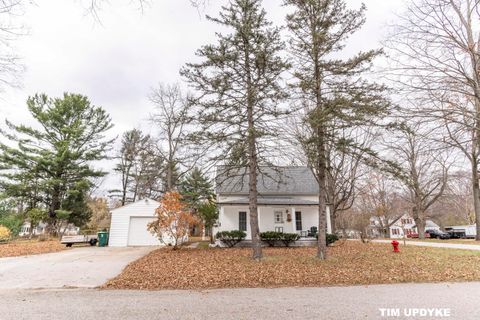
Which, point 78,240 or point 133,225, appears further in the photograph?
point 133,225

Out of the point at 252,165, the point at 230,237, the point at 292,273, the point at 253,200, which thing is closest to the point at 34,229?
the point at 230,237

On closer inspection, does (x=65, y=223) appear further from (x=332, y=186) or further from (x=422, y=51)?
(x=422, y=51)

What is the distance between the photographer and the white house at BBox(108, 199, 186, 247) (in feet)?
60.9

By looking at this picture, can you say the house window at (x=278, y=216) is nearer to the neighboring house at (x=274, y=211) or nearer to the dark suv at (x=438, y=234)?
the neighboring house at (x=274, y=211)

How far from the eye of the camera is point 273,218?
19562mm

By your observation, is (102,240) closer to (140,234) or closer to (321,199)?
(140,234)

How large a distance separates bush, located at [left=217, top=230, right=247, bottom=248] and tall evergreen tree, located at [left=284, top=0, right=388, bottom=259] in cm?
736

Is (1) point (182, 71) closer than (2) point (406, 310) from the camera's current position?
No

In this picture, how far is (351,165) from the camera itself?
2409cm

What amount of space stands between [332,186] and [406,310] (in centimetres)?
1977

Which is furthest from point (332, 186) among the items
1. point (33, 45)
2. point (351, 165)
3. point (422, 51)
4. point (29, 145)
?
point (29, 145)

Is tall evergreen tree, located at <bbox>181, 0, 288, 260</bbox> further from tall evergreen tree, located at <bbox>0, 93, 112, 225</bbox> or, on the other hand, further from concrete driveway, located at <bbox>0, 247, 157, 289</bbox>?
tall evergreen tree, located at <bbox>0, 93, 112, 225</bbox>

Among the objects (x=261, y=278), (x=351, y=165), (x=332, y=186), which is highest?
(x=351, y=165)

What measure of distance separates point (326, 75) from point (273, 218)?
12083 millimetres
